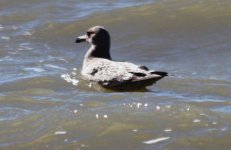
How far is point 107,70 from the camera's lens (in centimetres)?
1134

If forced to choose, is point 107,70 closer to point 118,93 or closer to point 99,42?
point 118,93

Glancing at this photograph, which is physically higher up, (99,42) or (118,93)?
(99,42)

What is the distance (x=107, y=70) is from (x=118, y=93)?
888mm

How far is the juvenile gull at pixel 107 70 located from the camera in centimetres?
1062

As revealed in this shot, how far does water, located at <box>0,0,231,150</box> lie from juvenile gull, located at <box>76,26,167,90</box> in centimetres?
15

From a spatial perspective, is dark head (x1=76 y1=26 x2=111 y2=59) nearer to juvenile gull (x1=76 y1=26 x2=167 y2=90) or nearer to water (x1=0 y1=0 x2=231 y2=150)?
juvenile gull (x1=76 y1=26 x2=167 y2=90)

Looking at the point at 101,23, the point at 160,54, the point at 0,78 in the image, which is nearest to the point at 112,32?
the point at 101,23

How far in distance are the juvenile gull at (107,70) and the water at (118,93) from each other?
6.1 inches

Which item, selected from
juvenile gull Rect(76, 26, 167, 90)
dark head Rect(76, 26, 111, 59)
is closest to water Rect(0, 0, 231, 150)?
juvenile gull Rect(76, 26, 167, 90)

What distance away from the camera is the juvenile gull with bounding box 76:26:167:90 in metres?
10.6

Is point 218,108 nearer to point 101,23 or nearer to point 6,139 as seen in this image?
point 6,139

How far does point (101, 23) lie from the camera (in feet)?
48.2

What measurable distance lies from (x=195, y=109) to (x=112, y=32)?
515 centimetres

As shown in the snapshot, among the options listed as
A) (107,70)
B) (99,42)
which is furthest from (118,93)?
(99,42)
